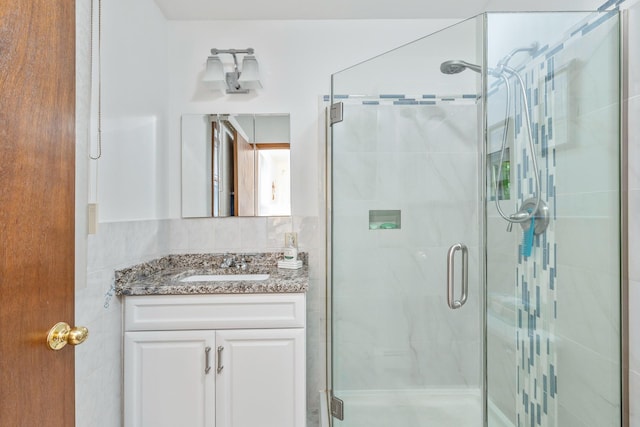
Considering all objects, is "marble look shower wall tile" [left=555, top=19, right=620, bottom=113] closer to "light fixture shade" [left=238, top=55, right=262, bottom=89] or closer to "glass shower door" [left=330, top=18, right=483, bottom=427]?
"glass shower door" [left=330, top=18, right=483, bottom=427]

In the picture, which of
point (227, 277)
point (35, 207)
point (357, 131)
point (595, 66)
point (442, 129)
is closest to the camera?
point (35, 207)

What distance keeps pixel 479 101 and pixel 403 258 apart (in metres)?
0.76

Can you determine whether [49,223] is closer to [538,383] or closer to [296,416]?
[296,416]

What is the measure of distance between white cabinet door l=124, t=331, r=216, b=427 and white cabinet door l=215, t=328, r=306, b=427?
0.06 meters

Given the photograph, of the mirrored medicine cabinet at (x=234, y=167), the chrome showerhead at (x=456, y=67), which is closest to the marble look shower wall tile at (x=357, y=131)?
the chrome showerhead at (x=456, y=67)

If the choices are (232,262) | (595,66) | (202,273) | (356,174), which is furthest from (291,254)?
(595,66)

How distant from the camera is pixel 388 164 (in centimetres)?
172

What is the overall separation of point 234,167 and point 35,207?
1.52 m

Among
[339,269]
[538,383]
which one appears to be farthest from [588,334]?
[339,269]

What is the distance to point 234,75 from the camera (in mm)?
2219

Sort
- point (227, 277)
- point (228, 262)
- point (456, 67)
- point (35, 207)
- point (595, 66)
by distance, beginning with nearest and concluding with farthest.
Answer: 1. point (35, 207)
2. point (595, 66)
3. point (456, 67)
4. point (227, 277)
5. point (228, 262)

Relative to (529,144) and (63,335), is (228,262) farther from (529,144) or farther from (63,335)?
(529,144)

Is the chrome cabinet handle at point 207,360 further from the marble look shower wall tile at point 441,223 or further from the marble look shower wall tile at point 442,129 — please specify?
the marble look shower wall tile at point 442,129

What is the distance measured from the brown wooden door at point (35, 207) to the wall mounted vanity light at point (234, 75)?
1.28m
